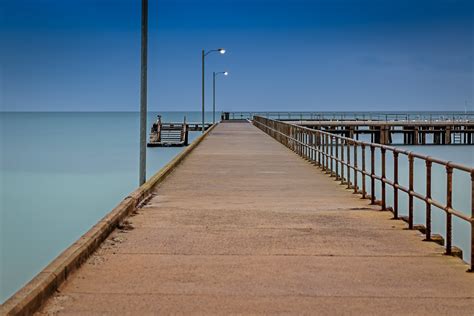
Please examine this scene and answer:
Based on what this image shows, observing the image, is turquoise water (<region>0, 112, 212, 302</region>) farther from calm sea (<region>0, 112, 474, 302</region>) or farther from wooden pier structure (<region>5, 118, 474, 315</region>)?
wooden pier structure (<region>5, 118, 474, 315</region>)

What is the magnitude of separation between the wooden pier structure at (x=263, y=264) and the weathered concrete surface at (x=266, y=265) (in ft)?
0.03

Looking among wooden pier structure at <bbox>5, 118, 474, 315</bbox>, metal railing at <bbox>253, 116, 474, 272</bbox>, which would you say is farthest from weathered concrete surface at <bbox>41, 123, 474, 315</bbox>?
metal railing at <bbox>253, 116, 474, 272</bbox>

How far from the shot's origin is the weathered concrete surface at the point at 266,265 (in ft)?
18.5

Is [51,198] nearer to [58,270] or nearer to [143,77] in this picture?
[143,77]

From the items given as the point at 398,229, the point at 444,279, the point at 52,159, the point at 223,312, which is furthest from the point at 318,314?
the point at 52,159

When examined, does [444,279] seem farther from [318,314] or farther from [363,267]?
[318,314]

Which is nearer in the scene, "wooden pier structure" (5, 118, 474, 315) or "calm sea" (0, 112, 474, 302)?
"wooden pier structure" (5, 118, 474, 315)

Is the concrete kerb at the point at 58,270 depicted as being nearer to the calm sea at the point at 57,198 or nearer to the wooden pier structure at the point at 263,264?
the wooden pier structure at the point at 263,264

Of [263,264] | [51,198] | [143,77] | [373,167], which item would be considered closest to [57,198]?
[51,198]

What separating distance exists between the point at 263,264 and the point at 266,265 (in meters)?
0.06

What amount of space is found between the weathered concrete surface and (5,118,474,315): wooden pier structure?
10 mm

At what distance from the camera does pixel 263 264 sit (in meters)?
7.07

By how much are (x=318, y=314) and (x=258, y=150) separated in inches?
870

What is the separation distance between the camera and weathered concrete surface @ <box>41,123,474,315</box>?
222 inches
